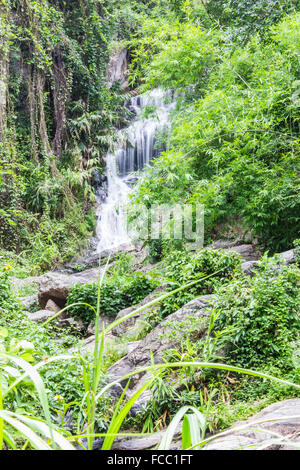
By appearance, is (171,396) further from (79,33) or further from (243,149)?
(79,33)

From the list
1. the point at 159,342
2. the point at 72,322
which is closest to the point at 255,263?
the point at 159,342

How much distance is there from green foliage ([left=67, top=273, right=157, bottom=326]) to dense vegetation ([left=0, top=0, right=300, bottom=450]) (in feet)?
0.09

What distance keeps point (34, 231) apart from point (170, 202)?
5.96 meters

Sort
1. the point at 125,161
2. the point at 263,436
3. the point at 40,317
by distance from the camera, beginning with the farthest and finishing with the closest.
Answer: the point at 125,161, the point at 40,317, the point at 263,436

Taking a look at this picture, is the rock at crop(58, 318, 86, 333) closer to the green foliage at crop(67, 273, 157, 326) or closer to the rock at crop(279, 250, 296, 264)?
the green foliage at crop(67, 273, 157, 326)

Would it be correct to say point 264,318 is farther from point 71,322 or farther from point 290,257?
point 71,322

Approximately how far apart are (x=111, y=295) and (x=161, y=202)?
2006 millimetres

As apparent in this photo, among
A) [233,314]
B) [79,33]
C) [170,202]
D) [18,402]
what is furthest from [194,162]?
[79,33]

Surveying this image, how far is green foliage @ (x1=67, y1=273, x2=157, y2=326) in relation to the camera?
636cm

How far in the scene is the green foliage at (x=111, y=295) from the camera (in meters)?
6.36

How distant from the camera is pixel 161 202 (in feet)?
21.8

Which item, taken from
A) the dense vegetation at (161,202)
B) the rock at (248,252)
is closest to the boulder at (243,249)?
the rock at (248,252)

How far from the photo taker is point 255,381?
290 cm
